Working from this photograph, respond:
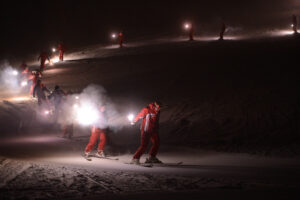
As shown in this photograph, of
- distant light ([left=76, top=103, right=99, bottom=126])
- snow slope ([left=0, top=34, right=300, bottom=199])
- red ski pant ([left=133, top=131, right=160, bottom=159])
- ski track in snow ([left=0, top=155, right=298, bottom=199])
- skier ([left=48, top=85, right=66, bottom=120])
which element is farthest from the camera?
skier ([left=48, top=85, right=66, bottom=120])

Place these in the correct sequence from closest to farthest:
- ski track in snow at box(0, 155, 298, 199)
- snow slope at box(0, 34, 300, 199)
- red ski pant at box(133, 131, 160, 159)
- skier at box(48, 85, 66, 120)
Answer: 1. ski track in snow at box(0, 155, 298, 199)
2. snow slope at box(0, 34, 300, 199)
3. red ski pant at box(133, 131, 160, 159)
4. skier at box(48, 85, 66, 120)

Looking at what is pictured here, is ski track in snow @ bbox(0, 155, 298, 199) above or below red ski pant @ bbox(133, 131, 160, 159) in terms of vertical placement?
below

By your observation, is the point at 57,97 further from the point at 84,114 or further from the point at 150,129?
the point at 150,129

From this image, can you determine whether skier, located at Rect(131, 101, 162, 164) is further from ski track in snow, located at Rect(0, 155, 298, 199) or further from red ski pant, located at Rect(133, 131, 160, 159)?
ski track in snow, located at Rect(0, 155, 298, 199)

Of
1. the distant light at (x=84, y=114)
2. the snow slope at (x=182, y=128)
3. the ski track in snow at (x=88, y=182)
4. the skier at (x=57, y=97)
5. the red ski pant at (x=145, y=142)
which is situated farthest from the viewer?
the skier at (x=57, y=97)

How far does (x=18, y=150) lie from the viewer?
12.3m

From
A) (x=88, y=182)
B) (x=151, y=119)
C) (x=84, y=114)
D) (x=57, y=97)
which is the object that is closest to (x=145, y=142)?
(x=151, y=119)

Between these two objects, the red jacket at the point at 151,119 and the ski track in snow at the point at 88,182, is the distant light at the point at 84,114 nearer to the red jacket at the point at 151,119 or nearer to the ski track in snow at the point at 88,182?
the red jacket at the point at 151,119

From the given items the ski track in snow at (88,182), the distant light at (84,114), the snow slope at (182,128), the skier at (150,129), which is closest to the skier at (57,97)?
the distant light at (84,114)

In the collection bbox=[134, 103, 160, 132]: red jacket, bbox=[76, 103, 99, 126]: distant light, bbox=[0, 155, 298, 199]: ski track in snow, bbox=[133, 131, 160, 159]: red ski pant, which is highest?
bbox=[76, 103, 99, 126]: distant light

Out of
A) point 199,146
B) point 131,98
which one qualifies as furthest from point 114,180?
point 131,98

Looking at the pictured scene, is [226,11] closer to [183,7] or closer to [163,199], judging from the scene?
[183,7]

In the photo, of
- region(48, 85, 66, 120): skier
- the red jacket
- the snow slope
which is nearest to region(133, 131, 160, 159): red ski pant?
the red jacket

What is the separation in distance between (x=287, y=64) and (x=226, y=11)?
173 ft
